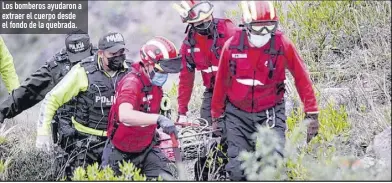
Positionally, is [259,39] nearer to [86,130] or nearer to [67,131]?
[86,130]

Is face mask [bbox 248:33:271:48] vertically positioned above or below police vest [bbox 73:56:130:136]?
above

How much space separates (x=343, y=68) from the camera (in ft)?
29.5

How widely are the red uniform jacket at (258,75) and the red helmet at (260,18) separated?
0.13m

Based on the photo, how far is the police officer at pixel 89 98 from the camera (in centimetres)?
727

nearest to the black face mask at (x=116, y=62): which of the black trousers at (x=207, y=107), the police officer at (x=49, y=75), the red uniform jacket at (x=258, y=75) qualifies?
the police officer at (x=49, y=75)

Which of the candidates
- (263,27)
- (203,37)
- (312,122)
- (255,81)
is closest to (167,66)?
(255,81)

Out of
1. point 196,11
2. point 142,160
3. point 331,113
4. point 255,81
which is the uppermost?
point 196,11

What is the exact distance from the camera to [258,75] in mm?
6664

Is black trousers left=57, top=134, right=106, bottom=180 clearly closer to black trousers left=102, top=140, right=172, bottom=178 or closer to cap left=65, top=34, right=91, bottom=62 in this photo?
black trousers left=102, top=140, right=172, bottom=178

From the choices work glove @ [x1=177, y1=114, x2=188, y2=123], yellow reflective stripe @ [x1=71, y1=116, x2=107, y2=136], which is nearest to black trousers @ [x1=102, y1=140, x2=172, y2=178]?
yellow reflective stripe @ [x1=71, y1=116, x2=107, y2=136]

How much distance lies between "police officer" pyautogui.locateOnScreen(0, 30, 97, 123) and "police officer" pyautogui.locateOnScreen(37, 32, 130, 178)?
0.66 meters

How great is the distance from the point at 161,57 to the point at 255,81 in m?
0.79

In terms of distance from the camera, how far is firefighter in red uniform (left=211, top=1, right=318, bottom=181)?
Answer: 6551 mm

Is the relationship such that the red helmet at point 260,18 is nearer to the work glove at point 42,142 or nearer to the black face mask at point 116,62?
the black face mask at point 116,62
